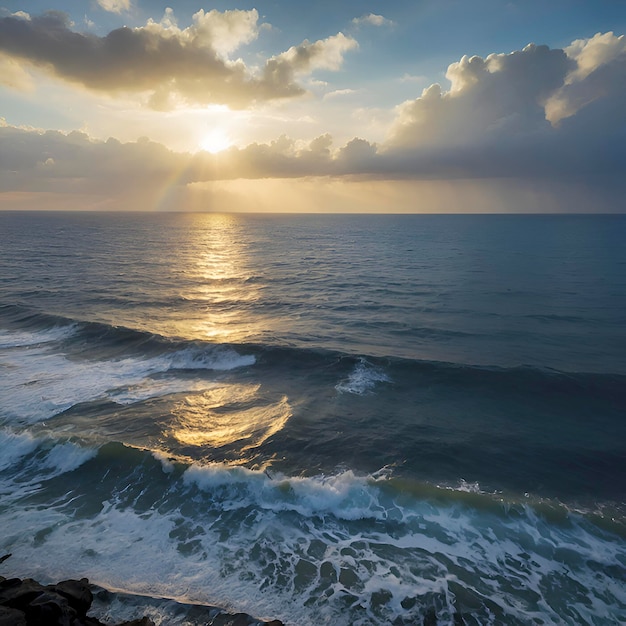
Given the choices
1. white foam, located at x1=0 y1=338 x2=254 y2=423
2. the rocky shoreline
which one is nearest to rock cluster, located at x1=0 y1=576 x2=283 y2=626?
the rocky shoreline

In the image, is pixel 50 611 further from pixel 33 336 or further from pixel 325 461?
pixel 33 336

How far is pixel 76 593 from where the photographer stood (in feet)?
34.1

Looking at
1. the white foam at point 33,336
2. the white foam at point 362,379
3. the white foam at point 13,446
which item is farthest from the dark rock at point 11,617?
the white foam at point 33,336

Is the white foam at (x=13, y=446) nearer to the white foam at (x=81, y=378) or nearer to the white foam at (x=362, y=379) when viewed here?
the white foam at (x=81, y=378)

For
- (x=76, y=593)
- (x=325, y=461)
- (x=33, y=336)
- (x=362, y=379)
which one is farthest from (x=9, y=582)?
(x=33, y=336)

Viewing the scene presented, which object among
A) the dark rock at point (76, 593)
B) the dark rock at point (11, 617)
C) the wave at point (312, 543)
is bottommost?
the wave at point (312, 543)

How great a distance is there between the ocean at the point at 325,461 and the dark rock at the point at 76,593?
93 centimetres

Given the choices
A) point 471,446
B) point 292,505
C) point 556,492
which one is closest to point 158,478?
point 292,505

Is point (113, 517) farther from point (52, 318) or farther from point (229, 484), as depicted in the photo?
point (52, 318)

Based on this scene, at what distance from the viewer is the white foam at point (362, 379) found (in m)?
25.4

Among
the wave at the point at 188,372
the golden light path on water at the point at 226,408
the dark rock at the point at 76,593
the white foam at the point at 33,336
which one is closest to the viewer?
the dark rock at the point at 76,593

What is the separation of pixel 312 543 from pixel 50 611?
7597 millimetres

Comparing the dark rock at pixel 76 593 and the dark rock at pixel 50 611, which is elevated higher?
the dark rock at pixel 50 611

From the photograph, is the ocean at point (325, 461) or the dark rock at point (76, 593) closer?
the dark rock at point (76, 593)
